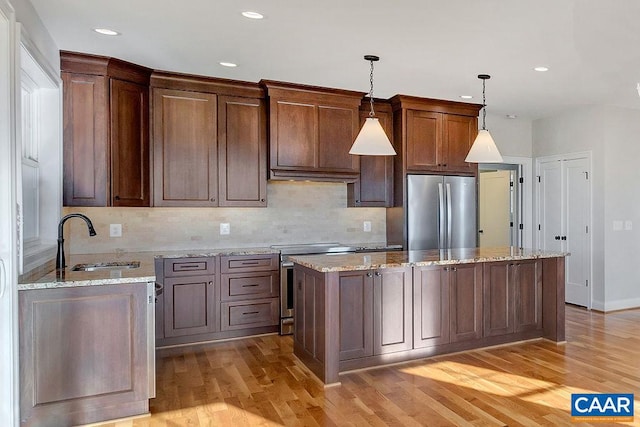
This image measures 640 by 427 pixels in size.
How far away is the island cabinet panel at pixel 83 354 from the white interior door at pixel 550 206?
545cm

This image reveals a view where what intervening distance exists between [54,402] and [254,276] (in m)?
2.08

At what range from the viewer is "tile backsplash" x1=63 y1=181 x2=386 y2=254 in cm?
422

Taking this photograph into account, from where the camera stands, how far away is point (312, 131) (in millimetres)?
4645

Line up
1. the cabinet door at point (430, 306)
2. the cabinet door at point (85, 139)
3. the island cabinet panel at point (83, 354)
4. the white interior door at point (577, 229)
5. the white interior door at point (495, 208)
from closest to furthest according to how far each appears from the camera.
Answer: the island cabinet panel at point (83, 354) → the cabinet door at point (430, 306) → the cabinet door at point (85, 139) → the white interior door at point (577, 229) → the white interior door at point (495, 208)

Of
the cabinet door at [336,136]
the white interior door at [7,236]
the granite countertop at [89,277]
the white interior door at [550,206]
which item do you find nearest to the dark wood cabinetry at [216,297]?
the granite countertop at [89,277]

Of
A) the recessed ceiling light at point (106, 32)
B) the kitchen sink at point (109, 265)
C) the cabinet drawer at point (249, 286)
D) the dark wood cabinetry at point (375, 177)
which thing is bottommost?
the cabinet drawer at point (249, 286)

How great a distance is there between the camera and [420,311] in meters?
3.53

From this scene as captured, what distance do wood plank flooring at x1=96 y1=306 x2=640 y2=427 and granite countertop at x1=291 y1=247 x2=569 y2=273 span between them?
33.2 inches

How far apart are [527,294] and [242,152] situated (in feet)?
A: 10.3

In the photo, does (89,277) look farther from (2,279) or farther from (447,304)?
(447,304)

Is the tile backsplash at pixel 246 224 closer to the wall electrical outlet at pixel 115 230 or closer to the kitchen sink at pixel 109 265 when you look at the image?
the wall electrical outlet at pixel 115 230

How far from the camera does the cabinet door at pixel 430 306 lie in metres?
3.52

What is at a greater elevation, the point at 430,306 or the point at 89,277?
the point at 89,277

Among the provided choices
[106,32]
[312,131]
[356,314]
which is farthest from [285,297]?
[106,32]
